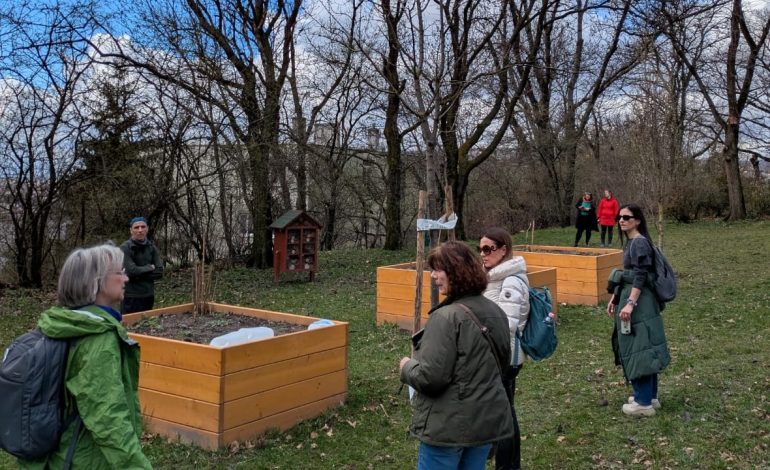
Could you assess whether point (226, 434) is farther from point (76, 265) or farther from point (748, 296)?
point (748, 296)

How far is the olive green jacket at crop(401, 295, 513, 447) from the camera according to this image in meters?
2.74

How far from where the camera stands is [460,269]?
2893 mm

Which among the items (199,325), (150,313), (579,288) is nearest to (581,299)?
(579,288)

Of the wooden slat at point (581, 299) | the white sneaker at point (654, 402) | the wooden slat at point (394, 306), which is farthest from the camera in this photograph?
the wooden slat at point (581, 299)

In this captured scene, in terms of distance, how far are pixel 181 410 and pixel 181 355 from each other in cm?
41

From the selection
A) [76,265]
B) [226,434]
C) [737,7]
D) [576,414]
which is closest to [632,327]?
[576,414]

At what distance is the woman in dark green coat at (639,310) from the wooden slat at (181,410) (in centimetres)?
306

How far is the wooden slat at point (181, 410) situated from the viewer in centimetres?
468

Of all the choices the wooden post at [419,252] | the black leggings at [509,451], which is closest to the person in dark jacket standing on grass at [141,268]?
the wooden post at [419,252]

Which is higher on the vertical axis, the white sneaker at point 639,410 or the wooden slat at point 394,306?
the wooden slat at point 394,306

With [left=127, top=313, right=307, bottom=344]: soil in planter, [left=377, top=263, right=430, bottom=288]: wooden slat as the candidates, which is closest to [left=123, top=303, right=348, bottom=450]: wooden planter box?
[left=127, top=313, right=307, bottom=344]: soil in planter

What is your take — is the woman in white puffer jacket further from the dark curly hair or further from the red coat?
the red coat

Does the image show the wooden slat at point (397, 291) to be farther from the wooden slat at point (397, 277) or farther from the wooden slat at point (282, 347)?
the wooden slat at point (282, 347)

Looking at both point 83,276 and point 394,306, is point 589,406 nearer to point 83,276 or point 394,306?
point 394,306
